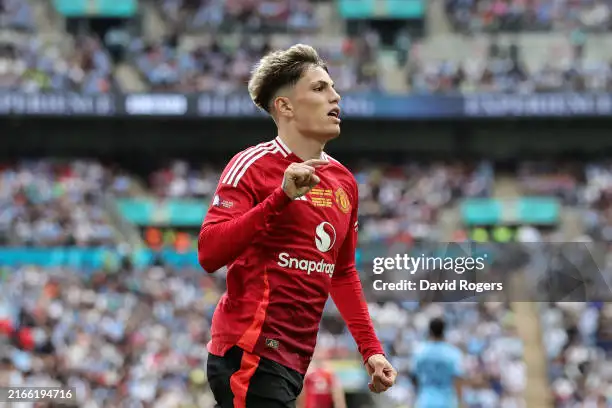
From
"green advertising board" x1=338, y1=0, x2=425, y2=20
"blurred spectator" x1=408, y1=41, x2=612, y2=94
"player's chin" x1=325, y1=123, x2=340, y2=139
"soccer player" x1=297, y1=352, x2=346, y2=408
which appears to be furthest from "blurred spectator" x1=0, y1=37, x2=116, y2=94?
"player's chin" x1=325, y1=123, x2=340, y2=139

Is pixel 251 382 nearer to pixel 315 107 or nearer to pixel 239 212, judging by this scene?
pixel 239 212

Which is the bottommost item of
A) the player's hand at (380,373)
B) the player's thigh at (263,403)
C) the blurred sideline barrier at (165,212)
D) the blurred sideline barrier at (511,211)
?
the blurred sideline barrier at (165,212)

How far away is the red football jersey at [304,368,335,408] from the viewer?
9055 millimetres

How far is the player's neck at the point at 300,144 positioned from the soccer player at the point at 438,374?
5.12 meters

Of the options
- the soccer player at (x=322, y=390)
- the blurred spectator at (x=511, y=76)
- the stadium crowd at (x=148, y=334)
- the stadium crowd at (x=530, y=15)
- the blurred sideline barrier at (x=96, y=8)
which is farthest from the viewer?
the blurred sideline barrier at (x=96, y=8)

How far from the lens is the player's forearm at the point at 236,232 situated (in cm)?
366

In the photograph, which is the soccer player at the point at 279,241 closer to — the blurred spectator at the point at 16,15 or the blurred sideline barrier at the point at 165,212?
the blurred sideline barrier at the point at 165,212

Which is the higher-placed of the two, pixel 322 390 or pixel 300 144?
pixel 300 144

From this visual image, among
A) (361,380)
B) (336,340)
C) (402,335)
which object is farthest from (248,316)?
(402,335)

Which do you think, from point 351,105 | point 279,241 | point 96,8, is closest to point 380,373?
point 279,241

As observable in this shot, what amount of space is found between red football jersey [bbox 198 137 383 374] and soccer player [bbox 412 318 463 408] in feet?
16.8

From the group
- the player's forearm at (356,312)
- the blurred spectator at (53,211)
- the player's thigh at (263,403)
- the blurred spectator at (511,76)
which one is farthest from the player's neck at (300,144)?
the blurred spectator at (511,76)

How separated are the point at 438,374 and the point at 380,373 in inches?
199

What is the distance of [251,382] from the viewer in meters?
3.86
